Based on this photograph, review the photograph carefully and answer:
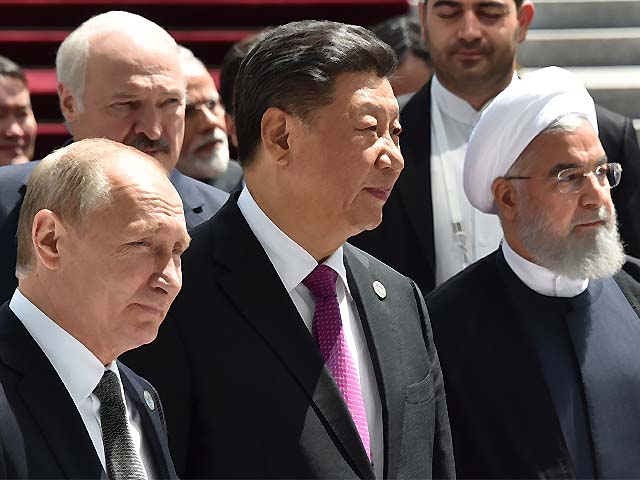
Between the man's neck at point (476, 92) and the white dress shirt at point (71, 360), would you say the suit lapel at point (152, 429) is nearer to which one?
the white dress shirt at point (71, 360)

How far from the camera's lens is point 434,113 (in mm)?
4652

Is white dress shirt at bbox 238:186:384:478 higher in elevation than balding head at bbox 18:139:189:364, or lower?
lower

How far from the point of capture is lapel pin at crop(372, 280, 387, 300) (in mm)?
3176

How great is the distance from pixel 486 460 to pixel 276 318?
773 mm

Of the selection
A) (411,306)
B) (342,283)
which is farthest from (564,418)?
(342,283)

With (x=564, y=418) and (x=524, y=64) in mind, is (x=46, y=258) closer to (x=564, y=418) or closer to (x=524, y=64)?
(x=564, y=418)

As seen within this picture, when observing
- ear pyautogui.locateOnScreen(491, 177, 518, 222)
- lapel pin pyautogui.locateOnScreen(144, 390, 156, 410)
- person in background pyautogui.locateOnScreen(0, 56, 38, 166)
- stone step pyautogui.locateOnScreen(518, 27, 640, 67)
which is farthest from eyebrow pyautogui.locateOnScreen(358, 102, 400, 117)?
stone step pyautogui.locateOnScreen(518, 27, 640, 67)

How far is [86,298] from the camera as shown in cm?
253

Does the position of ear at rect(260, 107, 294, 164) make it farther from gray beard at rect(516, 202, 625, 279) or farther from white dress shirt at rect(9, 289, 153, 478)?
gray beard at rect(516, 202, 625, 279)

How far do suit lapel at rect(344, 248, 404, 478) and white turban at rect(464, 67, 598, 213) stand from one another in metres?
0.74

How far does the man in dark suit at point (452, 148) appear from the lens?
14.2ft

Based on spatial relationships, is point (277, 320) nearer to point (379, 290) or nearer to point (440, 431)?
point (379, 290)

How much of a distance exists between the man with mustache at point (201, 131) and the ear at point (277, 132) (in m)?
2.03

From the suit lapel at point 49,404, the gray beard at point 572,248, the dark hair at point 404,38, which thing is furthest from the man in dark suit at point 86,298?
the dark hair at point 404,38
